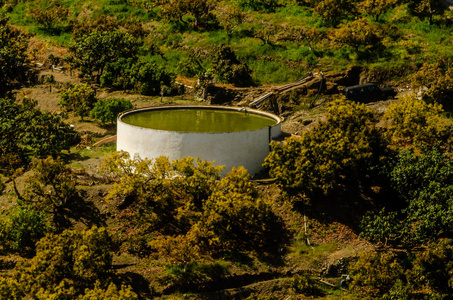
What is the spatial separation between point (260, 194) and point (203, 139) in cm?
621

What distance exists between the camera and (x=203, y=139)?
133 ft

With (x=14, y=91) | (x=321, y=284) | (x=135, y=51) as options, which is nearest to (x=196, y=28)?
(x=135, y=51)

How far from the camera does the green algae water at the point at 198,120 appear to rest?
45.3m

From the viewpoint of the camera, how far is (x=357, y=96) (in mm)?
51250

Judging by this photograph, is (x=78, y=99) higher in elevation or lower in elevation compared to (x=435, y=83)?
lower

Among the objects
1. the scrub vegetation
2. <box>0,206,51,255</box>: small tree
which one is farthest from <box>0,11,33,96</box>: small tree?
<box>0,206,51,255</box>: small tree

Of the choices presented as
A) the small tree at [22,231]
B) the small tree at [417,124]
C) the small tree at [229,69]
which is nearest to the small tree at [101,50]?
the small tree at [229,69]

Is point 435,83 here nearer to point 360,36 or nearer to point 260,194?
point 360,36

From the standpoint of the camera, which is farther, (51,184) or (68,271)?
(51,184)

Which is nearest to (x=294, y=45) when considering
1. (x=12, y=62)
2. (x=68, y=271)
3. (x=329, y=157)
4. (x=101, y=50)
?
(x=101, y=50)

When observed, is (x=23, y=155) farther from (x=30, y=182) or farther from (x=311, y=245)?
(x=311, y=245)

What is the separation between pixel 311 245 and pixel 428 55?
29852 mm

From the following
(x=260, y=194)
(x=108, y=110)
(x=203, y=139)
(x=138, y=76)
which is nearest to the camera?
(x=260, y=194)

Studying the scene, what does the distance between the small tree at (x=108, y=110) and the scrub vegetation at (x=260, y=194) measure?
0.18m
